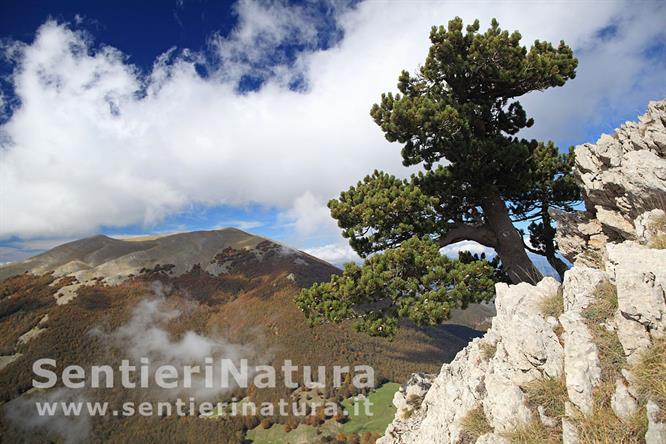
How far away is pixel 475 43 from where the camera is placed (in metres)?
14.2

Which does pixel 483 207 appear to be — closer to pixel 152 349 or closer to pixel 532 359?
pixel 532 359

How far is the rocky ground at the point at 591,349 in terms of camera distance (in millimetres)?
4922

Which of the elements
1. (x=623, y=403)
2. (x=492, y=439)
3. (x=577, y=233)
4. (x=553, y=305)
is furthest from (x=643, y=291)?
(x=577, y=233)

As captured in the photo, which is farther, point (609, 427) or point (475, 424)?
point (475, 424)

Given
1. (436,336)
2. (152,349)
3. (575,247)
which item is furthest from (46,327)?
(436,336)

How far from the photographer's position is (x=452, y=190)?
15891 mm

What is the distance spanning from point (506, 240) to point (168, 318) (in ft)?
248

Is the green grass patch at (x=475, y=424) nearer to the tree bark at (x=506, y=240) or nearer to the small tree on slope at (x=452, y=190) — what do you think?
the small tree on slope at (x=452, y=190)

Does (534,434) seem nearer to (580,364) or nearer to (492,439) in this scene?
(492,439)

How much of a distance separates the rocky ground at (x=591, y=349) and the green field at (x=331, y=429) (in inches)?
2101

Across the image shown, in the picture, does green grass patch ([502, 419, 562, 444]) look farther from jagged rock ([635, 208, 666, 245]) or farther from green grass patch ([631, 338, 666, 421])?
jagged rock ([635, 208, 666, 245])

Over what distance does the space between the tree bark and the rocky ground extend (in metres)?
4.37

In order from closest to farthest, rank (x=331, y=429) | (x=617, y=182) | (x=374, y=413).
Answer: (x=617, y=182)
(x=331, y=429)
(x=374, y=413)

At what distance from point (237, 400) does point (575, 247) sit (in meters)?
73.9
